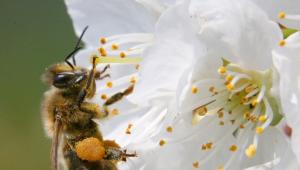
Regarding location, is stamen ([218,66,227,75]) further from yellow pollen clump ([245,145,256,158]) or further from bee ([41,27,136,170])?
bee ([41,27,136,170])

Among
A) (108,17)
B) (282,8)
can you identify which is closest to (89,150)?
(108,17)

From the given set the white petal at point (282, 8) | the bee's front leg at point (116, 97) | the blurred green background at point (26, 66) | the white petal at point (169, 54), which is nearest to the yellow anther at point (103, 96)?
the bee's front leg at point (116, 97)

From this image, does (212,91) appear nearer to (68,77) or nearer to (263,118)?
(263,118)

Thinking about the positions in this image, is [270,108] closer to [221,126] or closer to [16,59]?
[221,126]

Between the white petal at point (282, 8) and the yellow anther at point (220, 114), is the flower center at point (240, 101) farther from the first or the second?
the white petal at point (282, 8)

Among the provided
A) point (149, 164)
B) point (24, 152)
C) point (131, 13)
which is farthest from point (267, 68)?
point (24, 152)

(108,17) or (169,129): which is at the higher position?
(108,17)

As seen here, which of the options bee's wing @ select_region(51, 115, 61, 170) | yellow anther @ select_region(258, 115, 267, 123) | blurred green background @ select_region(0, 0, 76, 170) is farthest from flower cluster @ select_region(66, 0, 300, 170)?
blurred green background @ select_region(0, 0, 76, 170)
